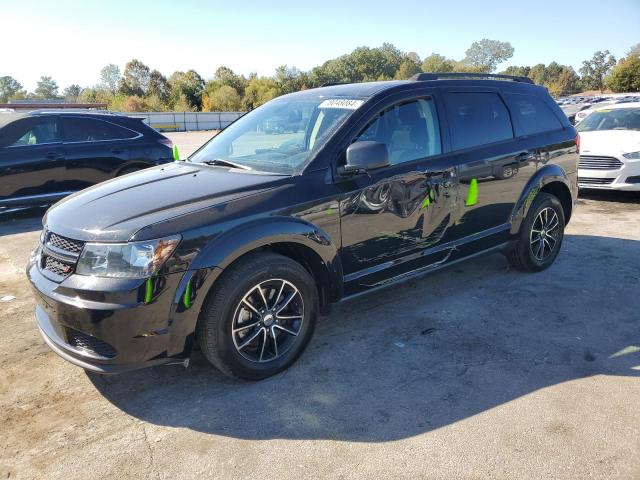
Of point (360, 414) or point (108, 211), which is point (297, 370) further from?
point (108, 211)

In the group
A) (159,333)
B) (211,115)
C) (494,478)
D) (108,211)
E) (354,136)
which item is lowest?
(494,478)

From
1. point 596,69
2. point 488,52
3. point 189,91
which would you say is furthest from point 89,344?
point 488,52

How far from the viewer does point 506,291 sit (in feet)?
15.4

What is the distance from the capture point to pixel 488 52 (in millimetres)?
167500

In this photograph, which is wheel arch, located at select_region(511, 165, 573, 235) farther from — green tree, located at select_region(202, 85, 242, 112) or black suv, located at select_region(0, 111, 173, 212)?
green tree, located at select_region(202, 85, 242, 112)

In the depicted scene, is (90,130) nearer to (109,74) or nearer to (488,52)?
(109,74)

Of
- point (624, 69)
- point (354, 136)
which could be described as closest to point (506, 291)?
point (354, 136)

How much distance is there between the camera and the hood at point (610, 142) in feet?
27.7

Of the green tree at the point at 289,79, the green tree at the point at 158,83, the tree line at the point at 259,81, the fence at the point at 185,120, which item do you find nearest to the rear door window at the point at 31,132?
the tree line at the point at 259,81

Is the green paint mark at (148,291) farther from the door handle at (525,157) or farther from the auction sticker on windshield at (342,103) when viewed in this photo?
the door handle at (525,157)

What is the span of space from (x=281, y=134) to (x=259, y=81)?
64416 millimetres

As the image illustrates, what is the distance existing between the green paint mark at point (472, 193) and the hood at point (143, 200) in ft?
5.88

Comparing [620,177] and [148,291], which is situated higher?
[620,177]

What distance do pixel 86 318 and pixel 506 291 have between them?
364 cm
